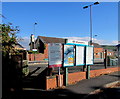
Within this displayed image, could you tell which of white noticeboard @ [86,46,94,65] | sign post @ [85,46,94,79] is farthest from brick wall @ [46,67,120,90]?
white noticeboard @ [86,46,94,65]

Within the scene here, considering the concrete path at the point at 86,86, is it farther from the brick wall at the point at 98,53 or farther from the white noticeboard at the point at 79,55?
the brick wall at the point at 98,53

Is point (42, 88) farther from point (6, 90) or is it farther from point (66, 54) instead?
point (66, 54)

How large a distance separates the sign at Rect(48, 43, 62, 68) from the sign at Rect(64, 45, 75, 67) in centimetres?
43

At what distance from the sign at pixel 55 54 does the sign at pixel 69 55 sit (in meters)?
0.43

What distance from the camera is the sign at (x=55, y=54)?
785 cm

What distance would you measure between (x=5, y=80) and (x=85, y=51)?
5.45 metres

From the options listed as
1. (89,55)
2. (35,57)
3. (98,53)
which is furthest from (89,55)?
(98,53)

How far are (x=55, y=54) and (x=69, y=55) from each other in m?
1.20

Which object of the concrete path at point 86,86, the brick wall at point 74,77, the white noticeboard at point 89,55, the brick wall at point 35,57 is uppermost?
the white noticeboard at point 89,55

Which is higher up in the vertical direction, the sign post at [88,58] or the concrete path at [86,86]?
the sign post at [88,58]

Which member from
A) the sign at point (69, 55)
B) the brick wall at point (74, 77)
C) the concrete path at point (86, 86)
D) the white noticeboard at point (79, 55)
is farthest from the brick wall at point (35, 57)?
the sign at point (69, 55)

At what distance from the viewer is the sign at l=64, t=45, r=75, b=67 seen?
8602 millimetres

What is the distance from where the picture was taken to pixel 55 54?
8.02 meters

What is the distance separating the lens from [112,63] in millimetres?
21203
